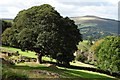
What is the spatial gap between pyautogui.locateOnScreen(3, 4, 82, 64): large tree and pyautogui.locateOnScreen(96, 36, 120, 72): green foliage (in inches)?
545

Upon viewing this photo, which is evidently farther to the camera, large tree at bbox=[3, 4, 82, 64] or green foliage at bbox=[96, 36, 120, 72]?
green foliage at bbox=[96, 36, 120, 72]

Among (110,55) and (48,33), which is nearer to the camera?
(48,33)

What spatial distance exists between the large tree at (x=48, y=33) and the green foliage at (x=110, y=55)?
45.4 feet

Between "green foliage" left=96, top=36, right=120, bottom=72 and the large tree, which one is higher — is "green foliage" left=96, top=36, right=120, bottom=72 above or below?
below

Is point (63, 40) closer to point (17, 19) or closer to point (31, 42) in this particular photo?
point (31, 42)

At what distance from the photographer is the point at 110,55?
202ft

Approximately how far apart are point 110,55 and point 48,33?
21174 mm

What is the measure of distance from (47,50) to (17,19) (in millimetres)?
9899

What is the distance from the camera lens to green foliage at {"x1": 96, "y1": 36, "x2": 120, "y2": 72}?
2345 inches

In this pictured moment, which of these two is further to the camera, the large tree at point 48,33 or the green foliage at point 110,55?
the green foliage at point 110,55

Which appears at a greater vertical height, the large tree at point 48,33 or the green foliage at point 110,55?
the large tree at point 48,33

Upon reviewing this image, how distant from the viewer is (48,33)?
146 ft

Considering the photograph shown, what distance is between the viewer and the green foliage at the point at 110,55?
59562mm

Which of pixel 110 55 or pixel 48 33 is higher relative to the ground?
pixel 48 33
